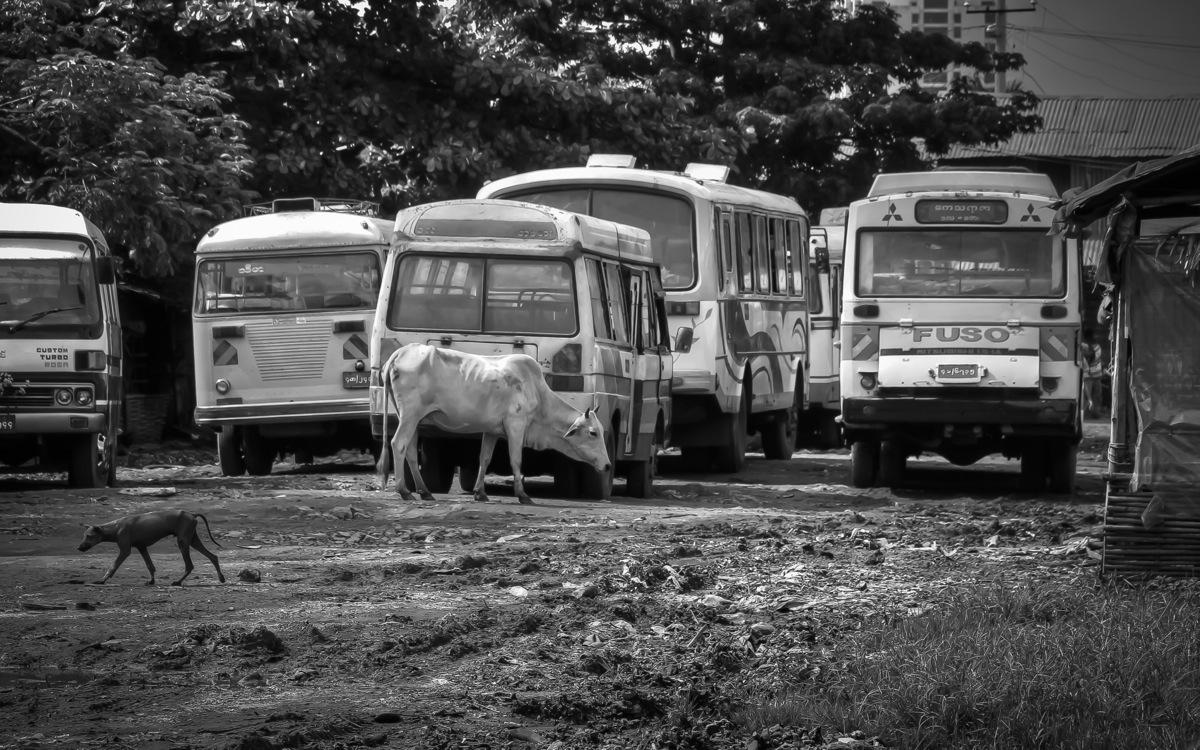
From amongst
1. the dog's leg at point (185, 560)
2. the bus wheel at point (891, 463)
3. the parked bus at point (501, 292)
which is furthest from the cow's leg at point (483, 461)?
the dog's leg at point (185, 560)

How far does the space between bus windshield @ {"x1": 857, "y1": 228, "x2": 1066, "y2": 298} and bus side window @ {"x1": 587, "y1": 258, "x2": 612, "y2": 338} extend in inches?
110

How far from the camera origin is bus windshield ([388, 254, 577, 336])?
15.0m

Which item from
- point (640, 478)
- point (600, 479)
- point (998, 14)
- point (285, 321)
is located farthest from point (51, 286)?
point (998, 14)

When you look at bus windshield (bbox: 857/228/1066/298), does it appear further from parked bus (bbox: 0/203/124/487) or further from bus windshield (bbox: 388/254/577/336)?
parked bus (bbox: 0/203/124/487)

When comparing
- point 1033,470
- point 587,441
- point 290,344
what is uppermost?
point 290,344

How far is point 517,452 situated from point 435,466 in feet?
4.34

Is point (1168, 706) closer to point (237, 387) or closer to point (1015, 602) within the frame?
point (1015, 602)

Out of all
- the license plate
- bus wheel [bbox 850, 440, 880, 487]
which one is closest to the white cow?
the license plate

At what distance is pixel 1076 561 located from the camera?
35.7 ft

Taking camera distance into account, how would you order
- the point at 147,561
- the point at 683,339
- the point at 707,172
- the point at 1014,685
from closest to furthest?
1. the point at 1014,685
2. the point at 147,561
3. the point at 683,339
4. the point at 707,172

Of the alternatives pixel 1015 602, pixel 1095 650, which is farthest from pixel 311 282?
pixel 1095 650

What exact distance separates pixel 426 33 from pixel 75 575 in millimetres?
18380

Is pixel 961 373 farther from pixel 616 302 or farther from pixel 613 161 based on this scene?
pixel 613 161

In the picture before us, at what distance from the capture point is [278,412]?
19.1 metres
